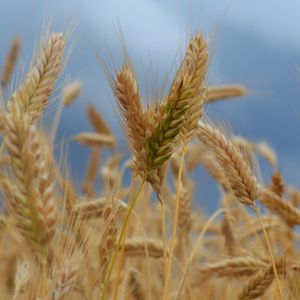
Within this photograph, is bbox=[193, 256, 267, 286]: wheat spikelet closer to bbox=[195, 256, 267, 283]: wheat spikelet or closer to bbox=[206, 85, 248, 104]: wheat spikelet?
bbox=[195, 256, 267, 283]: wheat spikelet

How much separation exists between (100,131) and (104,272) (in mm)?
3851

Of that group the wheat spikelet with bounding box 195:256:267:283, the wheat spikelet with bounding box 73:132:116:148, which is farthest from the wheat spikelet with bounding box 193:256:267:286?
the wheat spikelet with bounding box 73:132:116:148

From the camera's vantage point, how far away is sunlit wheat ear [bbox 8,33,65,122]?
1635mm


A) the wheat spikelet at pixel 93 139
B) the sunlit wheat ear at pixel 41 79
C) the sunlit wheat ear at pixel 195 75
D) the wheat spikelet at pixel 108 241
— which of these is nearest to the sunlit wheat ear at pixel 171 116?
the sunlit wheat ear at pixel 195 75

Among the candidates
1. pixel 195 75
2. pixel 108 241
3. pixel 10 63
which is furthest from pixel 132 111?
pixel 10 63

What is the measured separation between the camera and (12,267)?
4.23 metres

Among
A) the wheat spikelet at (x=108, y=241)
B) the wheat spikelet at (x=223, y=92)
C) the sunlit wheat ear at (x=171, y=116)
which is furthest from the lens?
the wheat spikelet at (x=223, y=92)

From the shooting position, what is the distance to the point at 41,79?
174 centimetres

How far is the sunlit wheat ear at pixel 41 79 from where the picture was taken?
64.4 inches

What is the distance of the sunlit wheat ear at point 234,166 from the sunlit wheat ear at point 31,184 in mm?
850

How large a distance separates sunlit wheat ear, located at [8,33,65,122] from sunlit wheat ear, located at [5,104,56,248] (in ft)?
1.54

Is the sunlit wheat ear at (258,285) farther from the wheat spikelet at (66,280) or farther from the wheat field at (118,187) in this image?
the wheat spikelet at (66,280)

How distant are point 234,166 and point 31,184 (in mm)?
898

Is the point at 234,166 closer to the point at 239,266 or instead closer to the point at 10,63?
the point at 239,266
